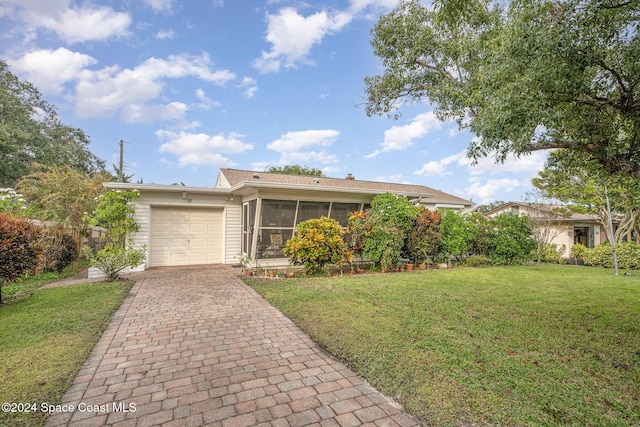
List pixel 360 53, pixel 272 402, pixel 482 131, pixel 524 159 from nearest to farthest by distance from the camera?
pixel 272 402
pixel 482 131
pixel 524 159
pixel 360 53

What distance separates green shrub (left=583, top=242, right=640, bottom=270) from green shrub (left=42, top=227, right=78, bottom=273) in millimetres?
24016

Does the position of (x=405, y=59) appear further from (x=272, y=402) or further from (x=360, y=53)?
(x=272, y=402)

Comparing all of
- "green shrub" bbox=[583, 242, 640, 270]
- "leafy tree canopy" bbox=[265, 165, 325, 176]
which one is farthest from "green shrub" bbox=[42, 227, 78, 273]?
"green shrub" bbox=[583, 242, 640, 270]

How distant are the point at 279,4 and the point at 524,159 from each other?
27.7 ft

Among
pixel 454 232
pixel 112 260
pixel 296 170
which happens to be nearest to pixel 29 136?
pixel 112 260

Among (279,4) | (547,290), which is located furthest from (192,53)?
(547,290)

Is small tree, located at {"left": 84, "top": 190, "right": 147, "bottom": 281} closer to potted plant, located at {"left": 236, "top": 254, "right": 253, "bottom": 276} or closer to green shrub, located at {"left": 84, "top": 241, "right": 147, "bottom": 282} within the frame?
green shrub, located at {"left": 84, "top": 241, "right": 147, "bottom": 282}

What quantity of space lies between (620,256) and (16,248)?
2285cm

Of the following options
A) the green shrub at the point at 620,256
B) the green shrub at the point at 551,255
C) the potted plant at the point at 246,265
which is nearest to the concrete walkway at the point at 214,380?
the potted plant at the point at 246,265

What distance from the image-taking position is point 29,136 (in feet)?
56.7

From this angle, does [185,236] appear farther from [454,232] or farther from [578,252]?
[578,252]

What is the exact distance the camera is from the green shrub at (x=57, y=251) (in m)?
9.49

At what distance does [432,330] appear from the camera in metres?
4.46

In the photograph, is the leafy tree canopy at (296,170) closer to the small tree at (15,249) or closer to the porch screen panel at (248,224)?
the porch screen panel at (248,224)
